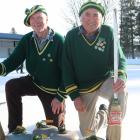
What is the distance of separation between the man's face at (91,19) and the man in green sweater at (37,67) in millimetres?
530

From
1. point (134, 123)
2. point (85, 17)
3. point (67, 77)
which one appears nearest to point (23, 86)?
point (67, 77)

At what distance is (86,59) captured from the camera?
4.74 meters

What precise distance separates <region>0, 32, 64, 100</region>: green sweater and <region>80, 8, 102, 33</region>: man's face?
546 millimetres

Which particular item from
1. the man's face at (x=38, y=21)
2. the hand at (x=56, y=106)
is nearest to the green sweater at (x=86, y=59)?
the hand at (x=56, y=106)

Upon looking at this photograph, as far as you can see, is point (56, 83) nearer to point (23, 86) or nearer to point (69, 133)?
point (23, 86)

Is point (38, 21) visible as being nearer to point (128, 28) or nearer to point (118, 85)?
point (118, 85)

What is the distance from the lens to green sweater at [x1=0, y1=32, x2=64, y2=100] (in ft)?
16.6

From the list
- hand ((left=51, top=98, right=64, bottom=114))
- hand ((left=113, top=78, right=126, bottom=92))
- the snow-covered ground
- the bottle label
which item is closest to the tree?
the snow-covered ground

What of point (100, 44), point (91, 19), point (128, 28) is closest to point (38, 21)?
point (91, 19)

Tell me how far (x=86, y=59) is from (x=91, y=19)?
429 mm

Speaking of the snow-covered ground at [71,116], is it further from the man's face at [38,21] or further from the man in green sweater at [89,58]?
the man's face at [38,21]

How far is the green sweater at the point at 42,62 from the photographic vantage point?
5066 mm

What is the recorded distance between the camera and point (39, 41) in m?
5.11

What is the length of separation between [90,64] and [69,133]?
1174 mm
